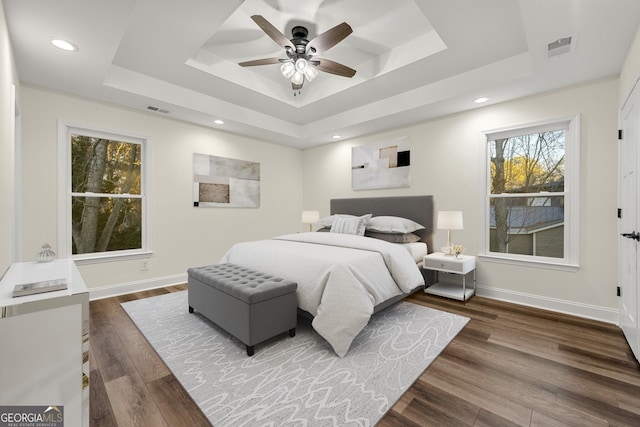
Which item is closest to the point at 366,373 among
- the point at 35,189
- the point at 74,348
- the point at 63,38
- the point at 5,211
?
the point at 74,348

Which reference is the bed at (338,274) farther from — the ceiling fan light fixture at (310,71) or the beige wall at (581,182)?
the ceiling fan light fixture at (310,71)

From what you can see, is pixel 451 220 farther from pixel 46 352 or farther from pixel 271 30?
pixel 46 352

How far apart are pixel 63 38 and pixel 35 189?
1.73 m

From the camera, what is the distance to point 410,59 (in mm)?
2902

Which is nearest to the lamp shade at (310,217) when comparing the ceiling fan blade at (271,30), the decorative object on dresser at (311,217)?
the decorative object on dresser at (311,217)

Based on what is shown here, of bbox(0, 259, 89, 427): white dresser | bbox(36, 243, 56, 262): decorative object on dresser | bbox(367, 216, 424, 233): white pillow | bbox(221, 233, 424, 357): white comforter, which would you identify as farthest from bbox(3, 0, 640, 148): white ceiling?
bbox(221, 233, 424, 357): white comforter

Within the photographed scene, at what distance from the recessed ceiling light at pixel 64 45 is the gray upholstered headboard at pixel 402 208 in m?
3.79

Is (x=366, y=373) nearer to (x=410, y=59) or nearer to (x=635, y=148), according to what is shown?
(x=635, y=148)

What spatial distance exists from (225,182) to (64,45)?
2.53 m

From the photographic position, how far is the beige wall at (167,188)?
2.96m

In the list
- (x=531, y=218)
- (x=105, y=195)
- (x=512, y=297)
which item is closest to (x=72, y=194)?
(x=105, y=195)

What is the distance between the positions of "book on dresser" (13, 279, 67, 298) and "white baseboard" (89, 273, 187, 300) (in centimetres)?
239

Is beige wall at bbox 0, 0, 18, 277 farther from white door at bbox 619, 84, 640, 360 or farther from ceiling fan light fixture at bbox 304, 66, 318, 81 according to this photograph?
white door at bbox 619, 84, 640, 360

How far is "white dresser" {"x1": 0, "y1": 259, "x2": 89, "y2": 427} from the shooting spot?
1.15m
